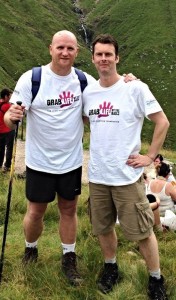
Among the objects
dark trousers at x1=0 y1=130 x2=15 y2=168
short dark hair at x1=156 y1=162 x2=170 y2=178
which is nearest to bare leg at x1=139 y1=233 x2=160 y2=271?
short dark hair at x1=156 y1=162 x2=170 y2=178

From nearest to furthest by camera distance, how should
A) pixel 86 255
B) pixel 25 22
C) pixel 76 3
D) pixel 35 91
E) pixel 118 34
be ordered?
pixel 35 91 < pixel 86 255 < pixel 25 22 < pixel 118 34 < pixel 76 3

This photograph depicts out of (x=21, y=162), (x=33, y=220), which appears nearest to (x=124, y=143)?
(x=33, y=220)

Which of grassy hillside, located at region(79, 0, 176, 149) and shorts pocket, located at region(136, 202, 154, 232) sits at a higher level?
grassy hillside, located at region(79, 0, 176, 149)

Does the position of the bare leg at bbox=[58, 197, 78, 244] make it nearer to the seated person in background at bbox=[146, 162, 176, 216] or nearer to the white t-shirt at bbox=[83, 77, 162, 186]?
the white t-shirt at bbox=[83, 77, 162, 186]

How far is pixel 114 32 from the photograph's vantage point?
158625 mm

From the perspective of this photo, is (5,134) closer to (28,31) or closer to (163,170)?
(163,170)

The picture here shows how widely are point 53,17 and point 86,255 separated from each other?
162208mm

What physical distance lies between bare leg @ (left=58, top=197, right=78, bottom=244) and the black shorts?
152 mm

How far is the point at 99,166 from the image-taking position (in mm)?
5160

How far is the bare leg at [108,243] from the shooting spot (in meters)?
5.52

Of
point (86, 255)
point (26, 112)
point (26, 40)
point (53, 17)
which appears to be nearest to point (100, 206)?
point (86, 255)

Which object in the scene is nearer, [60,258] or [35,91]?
[35,91]

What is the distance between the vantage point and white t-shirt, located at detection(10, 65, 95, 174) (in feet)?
17.4

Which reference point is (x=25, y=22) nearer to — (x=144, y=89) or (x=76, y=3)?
(x=76, y=3)
